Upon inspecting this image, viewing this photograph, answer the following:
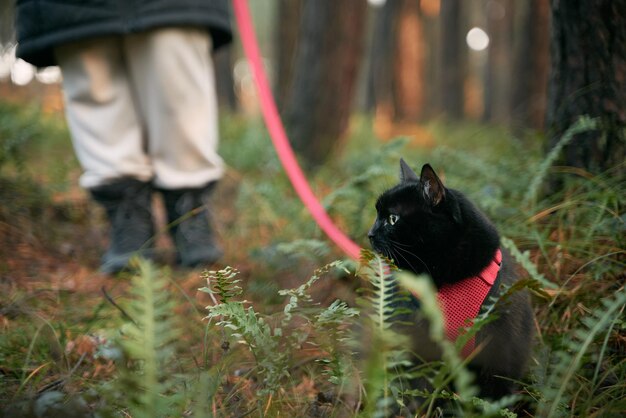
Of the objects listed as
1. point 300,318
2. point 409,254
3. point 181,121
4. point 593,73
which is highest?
point 593,73

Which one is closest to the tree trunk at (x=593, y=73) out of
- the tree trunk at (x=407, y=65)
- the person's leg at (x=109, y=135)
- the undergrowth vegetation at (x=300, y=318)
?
the undergrowth vegetation at (x=300, y=318)

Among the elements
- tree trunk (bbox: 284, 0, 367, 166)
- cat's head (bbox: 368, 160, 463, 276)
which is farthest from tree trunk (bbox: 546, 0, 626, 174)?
tree trunk (bbox: 284, 0, 367, 166)

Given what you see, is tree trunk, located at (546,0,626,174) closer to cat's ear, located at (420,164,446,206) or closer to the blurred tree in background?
the blurred tree in background

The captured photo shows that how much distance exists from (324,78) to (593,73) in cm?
309

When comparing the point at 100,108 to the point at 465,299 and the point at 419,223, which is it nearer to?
the point at 419,223

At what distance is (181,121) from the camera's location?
2766 millimetres

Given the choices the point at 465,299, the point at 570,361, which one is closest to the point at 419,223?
the point at 465,299

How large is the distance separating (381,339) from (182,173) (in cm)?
211

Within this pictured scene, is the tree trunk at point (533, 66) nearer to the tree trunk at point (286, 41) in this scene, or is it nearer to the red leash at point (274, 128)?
the tree trunk at point (286, 41)

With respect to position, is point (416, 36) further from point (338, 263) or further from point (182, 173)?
point (338, 263)

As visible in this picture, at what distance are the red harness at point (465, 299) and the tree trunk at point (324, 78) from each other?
3465mm

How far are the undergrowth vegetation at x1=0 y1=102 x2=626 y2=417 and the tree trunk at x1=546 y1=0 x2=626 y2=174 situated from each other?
111mm

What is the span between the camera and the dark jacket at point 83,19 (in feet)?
8.16

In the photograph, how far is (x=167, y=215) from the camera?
299 cm
